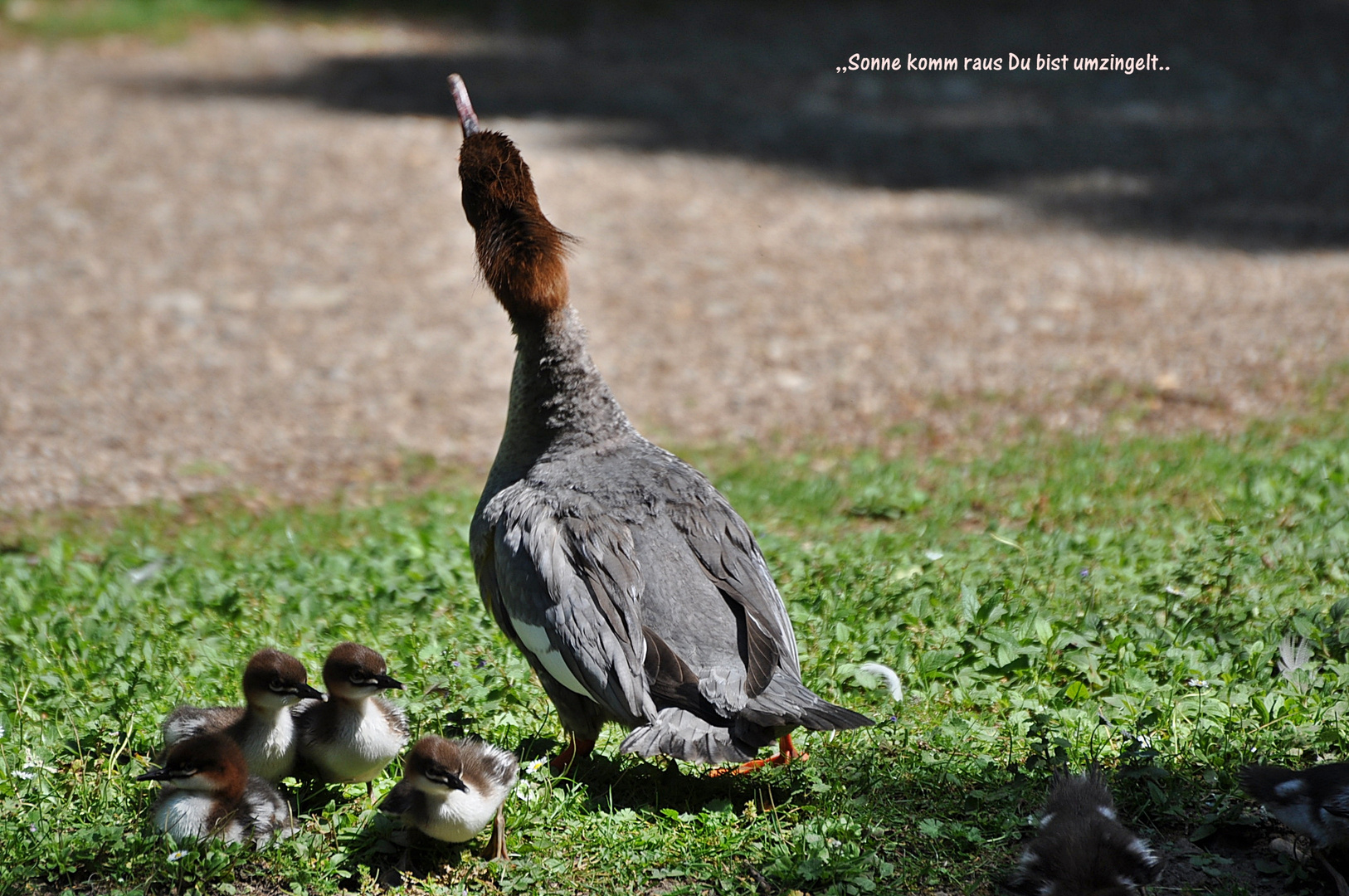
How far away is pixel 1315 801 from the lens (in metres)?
3.51

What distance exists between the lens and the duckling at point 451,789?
3.58m

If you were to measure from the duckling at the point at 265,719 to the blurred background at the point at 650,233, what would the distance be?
4247 mm

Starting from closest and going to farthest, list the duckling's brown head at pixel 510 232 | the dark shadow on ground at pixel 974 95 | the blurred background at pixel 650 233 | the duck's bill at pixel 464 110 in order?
the duckling's brown head at pixel 510 232 < the duck's bill at pixel 464 110 < the blurred background at pixel 650 233 < the dark shadow on ground at pixel 974 95

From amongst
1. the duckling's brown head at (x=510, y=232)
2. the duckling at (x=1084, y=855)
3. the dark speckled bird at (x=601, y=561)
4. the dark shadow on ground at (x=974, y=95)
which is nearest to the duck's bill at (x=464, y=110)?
the dark speckled bird at (x=601, y=561)

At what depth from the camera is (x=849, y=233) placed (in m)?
12.0

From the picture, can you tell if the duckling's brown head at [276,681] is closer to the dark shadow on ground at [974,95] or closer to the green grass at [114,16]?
the dark shadow on ground at [974,95]

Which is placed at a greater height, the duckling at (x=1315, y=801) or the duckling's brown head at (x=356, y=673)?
the duckling's brown head at (x=356, y=673)

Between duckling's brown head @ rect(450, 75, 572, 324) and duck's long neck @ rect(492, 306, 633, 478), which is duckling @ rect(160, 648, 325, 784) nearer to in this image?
duck's long neck @ rect(492, 306, 633, 478)

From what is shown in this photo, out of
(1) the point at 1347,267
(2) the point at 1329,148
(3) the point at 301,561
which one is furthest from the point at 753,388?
(2) the point at 1329,148

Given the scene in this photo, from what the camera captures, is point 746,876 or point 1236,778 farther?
point 1236,778

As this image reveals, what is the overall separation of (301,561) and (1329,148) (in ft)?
38.7

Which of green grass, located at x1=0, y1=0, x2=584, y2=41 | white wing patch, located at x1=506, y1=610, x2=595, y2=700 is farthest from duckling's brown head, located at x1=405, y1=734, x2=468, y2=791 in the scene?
green grass, located at x1=0, y1=0, x2=584, y2=41

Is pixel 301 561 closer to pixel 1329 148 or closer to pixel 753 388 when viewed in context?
pixel 753 388

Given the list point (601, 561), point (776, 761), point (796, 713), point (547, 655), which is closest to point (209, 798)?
point (547, 655)
